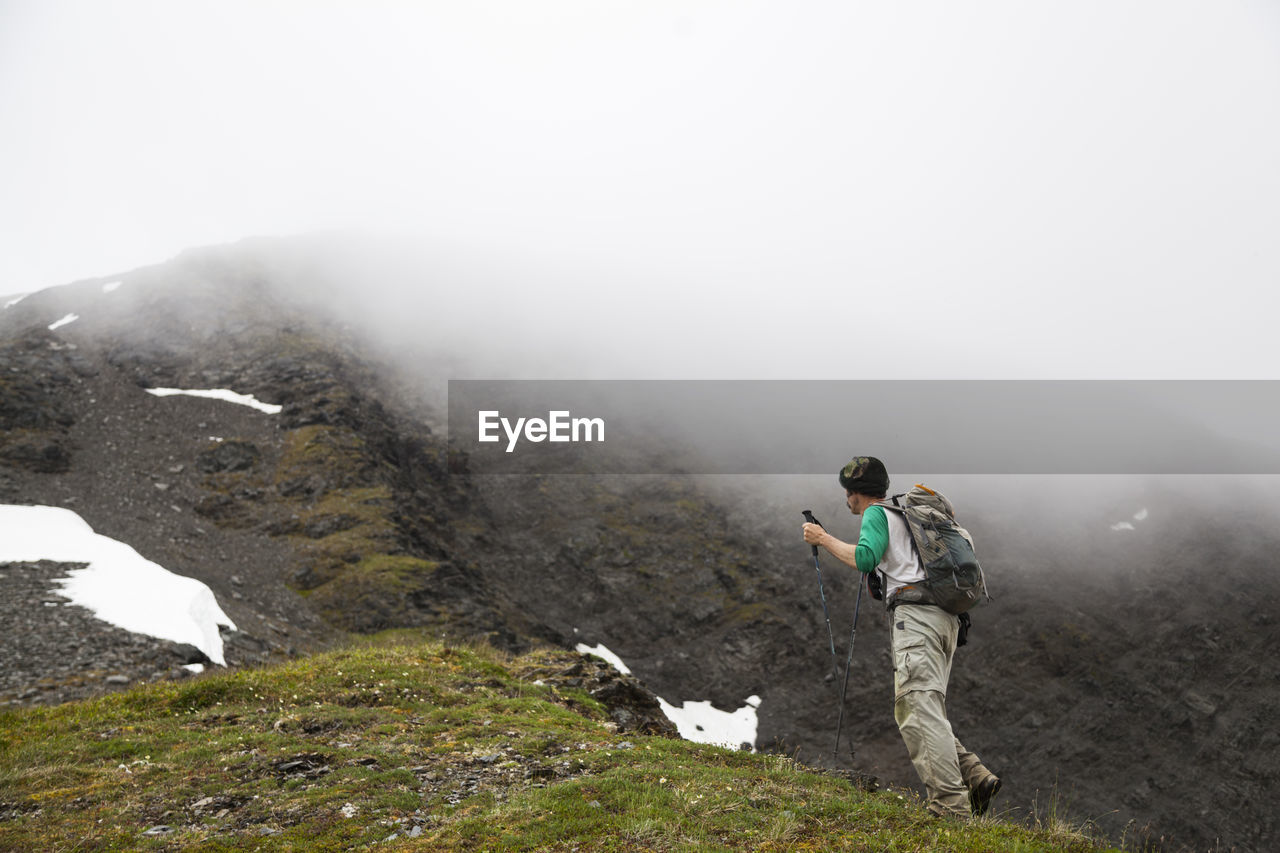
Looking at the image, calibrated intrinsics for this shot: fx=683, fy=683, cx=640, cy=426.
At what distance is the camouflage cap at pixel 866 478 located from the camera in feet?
28.2

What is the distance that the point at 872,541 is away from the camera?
7922 millimetres

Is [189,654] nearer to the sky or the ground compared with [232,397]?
nearer to the ground

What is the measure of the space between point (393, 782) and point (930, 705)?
777 cm

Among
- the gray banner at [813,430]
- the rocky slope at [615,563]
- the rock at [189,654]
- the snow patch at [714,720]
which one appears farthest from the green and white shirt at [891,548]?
the gray banner at [813,430]

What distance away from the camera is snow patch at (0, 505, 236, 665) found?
3173 cm

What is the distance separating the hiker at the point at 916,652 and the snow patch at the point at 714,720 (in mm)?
61127

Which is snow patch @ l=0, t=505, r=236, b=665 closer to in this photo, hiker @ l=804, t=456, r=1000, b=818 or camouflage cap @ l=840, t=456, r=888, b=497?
camouflage cap @ l=840, t=456, r=888, b=497

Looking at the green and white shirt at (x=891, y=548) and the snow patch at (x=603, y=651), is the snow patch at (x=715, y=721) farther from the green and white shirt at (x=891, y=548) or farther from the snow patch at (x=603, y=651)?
the green and white shirt at (x=891, y=548)

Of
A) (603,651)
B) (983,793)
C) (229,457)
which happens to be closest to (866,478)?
(983,793)

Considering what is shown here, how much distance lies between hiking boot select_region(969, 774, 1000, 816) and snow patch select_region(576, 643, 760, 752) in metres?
60.6

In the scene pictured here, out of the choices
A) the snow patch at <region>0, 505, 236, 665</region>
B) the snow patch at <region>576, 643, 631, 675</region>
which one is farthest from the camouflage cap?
the snow patch at <region>576, 643, 631, 675</region>

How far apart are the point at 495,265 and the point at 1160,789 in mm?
159956

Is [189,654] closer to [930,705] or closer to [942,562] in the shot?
[930,705]

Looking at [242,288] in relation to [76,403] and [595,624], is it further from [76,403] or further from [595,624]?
[595,624]
